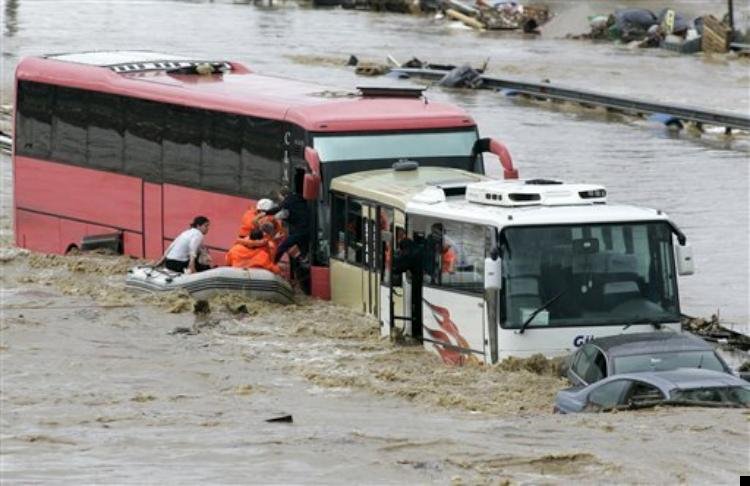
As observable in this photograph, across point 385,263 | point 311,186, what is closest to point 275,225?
point 311,186

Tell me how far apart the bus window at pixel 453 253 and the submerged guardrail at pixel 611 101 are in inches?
1041

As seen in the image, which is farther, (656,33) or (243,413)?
(656,33)

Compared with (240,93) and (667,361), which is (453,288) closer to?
(667,361)

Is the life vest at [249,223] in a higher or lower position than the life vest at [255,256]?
higher

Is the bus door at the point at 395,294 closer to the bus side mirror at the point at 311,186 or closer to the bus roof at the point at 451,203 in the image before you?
the bus roof at the point at 451,203

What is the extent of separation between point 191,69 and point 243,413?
472 inches

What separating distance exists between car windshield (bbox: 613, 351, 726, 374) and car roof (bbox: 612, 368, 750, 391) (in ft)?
0.58

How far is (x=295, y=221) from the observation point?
2411 cm

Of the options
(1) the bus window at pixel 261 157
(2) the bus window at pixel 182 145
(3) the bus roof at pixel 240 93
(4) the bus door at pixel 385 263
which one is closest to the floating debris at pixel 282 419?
(4) the bus door at pixel 385 263

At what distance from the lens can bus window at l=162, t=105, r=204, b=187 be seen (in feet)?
88.3

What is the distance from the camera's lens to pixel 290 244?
24.3 meters

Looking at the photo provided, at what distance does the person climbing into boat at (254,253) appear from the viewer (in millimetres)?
24266

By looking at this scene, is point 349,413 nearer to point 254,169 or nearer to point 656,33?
point 254,169

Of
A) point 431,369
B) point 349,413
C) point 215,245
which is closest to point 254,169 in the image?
point 215,245
